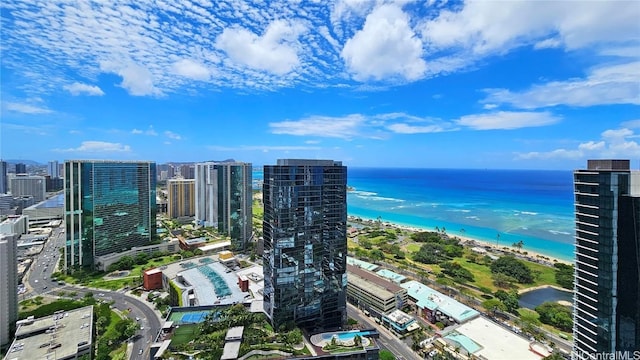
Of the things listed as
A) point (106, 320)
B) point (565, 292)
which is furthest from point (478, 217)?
point (106, 320)

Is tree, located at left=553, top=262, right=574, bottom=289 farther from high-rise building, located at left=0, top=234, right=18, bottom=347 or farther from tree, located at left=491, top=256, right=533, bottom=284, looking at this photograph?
high-rise building, located at left=0, top=234, right=18, bottom=347

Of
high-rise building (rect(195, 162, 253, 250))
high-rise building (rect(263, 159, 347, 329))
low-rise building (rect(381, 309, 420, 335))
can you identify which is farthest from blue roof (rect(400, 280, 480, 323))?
high-rise building (rect(195, 162, 253, 250))

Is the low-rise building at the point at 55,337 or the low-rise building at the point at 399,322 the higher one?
the low-rise building at the point at 55,337

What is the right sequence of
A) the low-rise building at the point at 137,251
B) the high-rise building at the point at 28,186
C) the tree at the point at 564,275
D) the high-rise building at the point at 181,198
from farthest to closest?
the high-rise building at the point at 28,186 → the high-rise building at the point at 181,198 → the low-rise building at the point at 137,251 → the tree at the point at 564,275

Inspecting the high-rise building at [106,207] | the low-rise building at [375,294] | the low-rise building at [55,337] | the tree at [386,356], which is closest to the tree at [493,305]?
the low-rise building at [375,294]

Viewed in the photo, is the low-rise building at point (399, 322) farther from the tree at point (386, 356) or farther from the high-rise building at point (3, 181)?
the high-rise building at point (3, 181)

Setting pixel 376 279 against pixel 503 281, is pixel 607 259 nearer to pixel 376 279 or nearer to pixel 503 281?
pixel 376 279

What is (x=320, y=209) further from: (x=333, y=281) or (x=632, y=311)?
(x=632, y=311)
